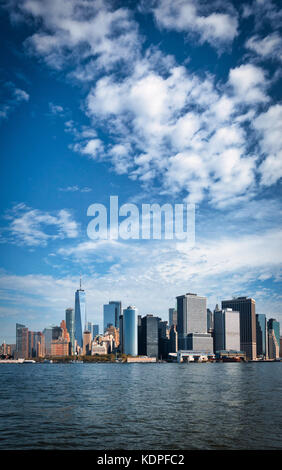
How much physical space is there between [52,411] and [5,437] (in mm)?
14721

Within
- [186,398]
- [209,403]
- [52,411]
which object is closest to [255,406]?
[209,403]

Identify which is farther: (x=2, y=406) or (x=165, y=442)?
(x=2, y=406)

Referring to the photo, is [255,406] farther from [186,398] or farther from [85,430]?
[85,430]

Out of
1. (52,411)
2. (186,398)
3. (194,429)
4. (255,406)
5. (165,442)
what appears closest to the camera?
(165,442)

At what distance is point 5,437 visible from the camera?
107 feet

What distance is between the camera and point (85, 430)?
116ft
